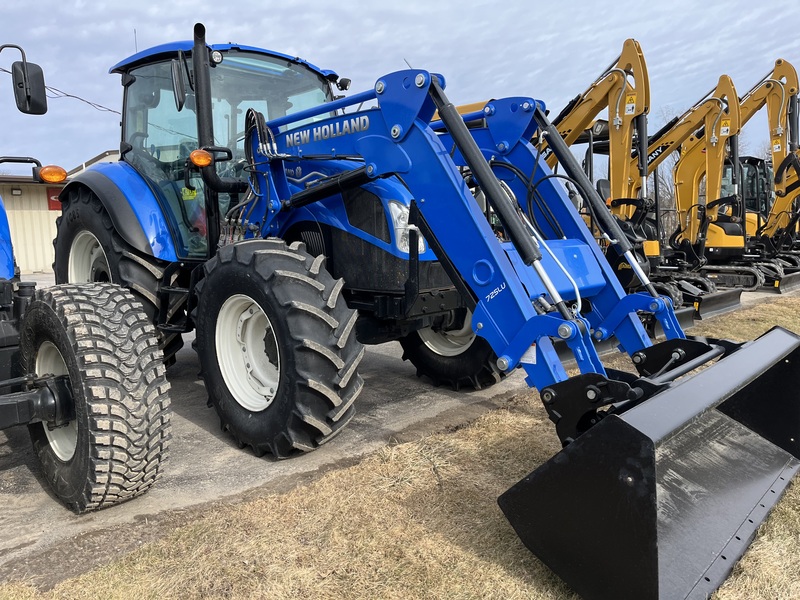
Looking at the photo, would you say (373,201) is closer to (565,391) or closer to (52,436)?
(565,391)

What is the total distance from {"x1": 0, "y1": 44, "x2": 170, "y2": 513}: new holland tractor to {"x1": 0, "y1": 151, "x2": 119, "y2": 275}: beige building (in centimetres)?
1681

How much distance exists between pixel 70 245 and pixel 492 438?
3.85m

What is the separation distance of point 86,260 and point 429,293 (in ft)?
10.7

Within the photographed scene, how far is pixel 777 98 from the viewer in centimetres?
1173

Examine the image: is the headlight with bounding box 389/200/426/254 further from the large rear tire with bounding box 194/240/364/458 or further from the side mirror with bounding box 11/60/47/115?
the side mirror with bounding box 11/60/47/115

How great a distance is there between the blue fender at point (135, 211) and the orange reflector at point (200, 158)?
875 millimetres

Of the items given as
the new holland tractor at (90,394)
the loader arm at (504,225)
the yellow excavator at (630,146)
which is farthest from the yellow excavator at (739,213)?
the new holland tractor at (90,394)

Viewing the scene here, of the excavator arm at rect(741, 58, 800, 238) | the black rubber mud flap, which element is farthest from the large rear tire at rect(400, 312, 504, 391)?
the excavator arm at rect(741, 58, 800, 238)

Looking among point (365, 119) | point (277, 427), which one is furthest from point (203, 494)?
point (365, 119)

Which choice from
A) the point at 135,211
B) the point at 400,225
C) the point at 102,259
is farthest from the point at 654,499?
the point at 102,259

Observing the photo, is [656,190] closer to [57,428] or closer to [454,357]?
[454,357]

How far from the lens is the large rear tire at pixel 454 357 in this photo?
4.59 m

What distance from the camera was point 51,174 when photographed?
3.32 meters

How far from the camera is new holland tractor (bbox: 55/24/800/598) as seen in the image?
7.00ft
